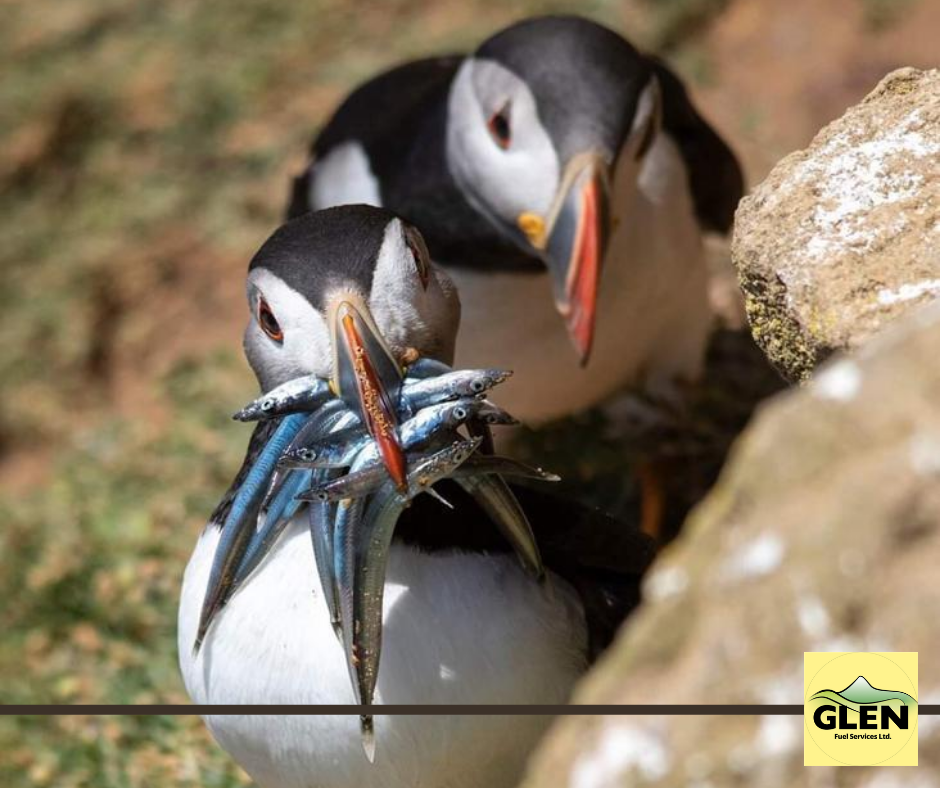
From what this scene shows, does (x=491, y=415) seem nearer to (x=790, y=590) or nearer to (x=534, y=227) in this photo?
(x=790, y=590)

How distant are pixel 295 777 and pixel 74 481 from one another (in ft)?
8.31

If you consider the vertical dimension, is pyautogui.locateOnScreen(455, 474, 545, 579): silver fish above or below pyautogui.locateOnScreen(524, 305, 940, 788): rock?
below

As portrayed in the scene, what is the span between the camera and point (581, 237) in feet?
11.1

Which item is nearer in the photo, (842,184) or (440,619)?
(842,184)

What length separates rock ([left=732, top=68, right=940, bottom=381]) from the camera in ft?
6.88

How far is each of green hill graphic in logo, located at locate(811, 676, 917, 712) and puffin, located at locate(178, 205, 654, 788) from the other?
904mm

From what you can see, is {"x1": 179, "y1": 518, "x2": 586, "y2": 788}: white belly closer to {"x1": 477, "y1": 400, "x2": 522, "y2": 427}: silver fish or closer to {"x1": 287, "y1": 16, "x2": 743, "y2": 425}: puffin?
{"x1": 477, "y1": 400, "x2": 522, "y2": 427}: silver fish

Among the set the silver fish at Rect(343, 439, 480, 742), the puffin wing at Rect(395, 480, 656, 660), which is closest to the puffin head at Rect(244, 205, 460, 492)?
the silver fish at Rect(343, 439, 480, 742)

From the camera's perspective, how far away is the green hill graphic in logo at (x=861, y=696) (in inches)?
60.9

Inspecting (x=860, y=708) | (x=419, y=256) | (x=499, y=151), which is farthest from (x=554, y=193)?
(x=860, y=708)

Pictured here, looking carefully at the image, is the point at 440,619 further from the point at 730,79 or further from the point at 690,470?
the point at 730,79

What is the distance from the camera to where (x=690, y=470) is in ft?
14.3

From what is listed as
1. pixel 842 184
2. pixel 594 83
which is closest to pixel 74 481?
pixel 594 83

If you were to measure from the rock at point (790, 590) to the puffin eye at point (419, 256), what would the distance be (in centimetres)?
121
